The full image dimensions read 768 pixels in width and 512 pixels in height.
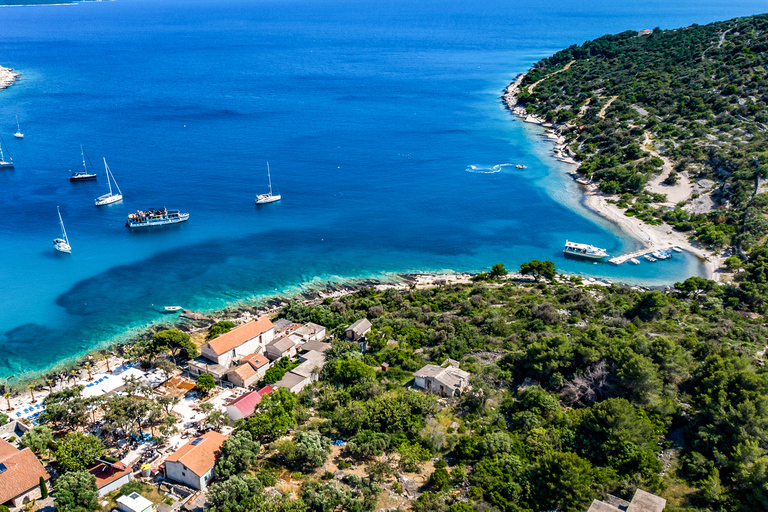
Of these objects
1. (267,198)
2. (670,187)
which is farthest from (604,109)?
(267,198)

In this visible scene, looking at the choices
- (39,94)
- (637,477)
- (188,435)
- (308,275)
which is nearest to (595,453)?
(637,477)

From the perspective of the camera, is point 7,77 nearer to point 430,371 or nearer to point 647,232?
point 430,371

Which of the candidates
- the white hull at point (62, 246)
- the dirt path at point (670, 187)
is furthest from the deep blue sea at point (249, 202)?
the dirt path at point (670, 187)

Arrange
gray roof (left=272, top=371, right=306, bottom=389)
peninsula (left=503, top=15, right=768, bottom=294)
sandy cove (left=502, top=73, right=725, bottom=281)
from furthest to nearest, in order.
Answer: peninsula (left=503, top=15, right=768, bottom=294) < sandy cove (left=502, top=73, right=725, bottom=281) < gray roof (left=272, top=371, right=306, bottom=389)

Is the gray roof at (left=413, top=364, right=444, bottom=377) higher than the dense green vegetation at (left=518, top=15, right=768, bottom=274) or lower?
lower

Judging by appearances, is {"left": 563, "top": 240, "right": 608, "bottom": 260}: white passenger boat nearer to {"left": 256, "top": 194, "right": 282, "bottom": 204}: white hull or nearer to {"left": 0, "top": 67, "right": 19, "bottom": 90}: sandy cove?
{"left": 256, "top": 194, "right": 282, "bottom": 204}: white hull

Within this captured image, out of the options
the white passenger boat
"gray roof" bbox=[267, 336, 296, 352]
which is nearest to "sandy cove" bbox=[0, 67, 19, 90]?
"gray roof" bbox=[267, 336, 296, 352]

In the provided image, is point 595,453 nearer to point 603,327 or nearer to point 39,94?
point 603,327
